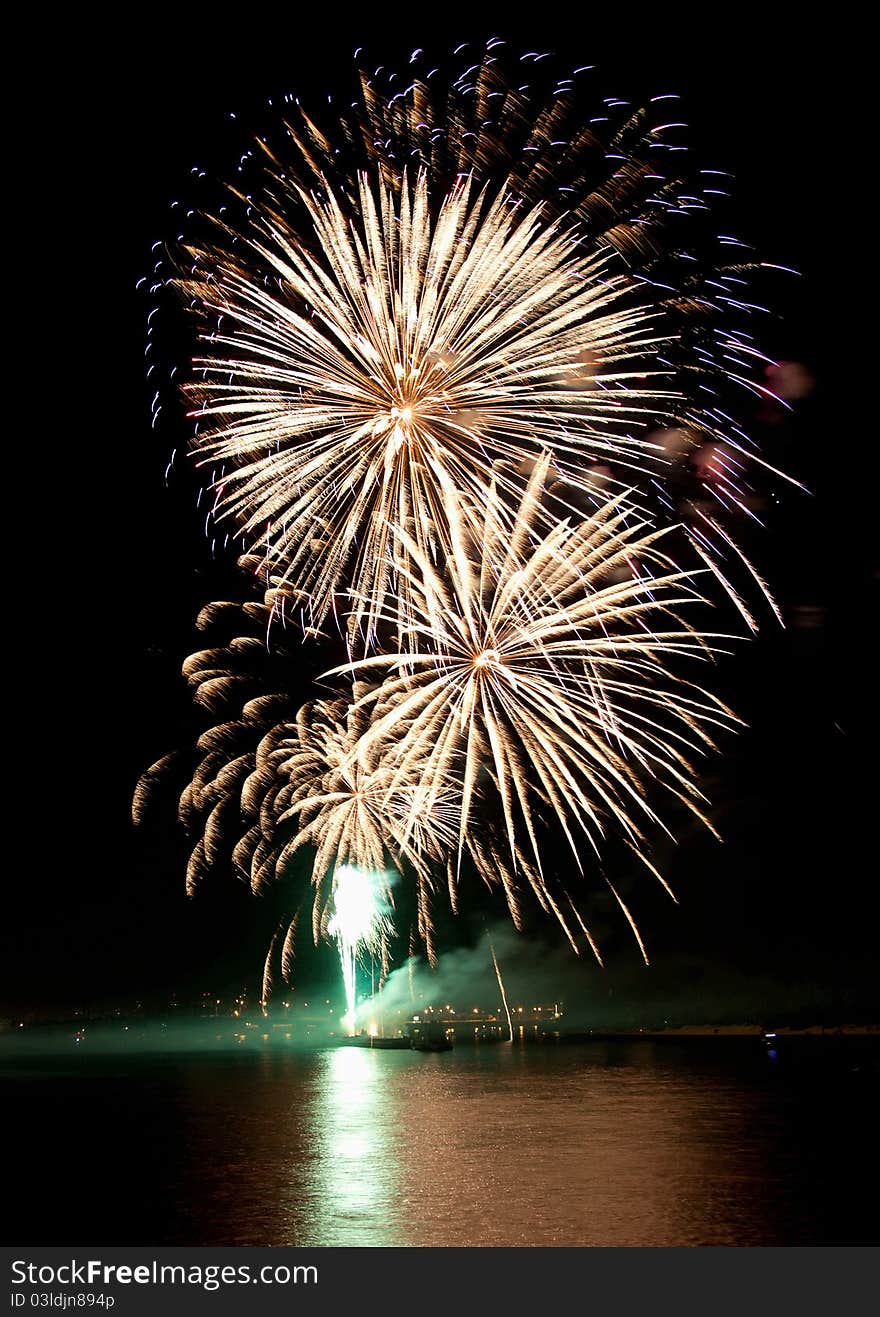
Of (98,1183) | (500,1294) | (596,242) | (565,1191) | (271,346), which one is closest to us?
(500,1294)

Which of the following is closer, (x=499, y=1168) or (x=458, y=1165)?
(x=499, y=1168)

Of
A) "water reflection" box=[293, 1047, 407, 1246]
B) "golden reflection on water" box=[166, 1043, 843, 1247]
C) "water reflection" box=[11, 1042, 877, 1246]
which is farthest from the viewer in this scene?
"water reflection" box=[11, 1042, 877, 1246]

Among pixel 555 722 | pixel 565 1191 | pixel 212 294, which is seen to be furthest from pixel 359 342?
pixel 565 1191

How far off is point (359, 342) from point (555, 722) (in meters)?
9.32

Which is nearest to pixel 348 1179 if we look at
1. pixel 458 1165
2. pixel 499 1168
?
pixel 458 1165

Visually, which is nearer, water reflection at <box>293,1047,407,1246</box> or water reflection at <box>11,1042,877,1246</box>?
water reflection at <box>293,1047,407,1246</box>

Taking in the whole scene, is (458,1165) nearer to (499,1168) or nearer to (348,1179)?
(499,1168)

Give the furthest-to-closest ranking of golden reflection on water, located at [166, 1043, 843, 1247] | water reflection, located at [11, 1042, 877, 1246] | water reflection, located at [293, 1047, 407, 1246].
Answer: water reflection, located at [11, 1042, 877, 1246], golden reflection on water, located at [166, 1043, 843, 1247], water reflection, located at [293, 1047, 407, 1246]

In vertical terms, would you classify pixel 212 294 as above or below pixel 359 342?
above

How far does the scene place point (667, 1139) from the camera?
41.2 meters

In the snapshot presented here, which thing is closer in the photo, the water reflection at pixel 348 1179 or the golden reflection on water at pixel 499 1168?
the water reflection at pixel 348 1179

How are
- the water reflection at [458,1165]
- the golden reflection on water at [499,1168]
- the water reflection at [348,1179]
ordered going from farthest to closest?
1. the water reflection at [458,1165]
2. the golden reflection on water at [499,1168]
3. the water reflection at [348,1179]

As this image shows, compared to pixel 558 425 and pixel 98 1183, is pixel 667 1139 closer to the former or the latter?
A: pixel 98 1183

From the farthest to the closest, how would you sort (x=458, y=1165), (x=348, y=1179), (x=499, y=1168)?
(x=458, y=1165)
(x=499, y=1168)
(x=348, y=1179)
